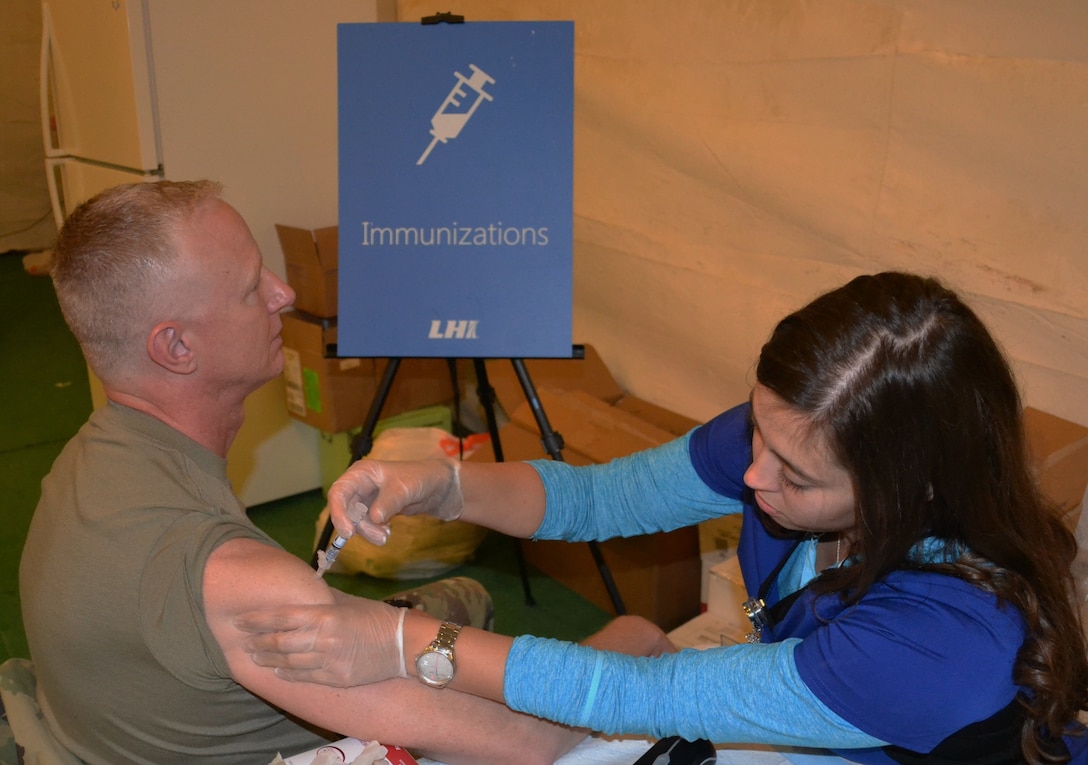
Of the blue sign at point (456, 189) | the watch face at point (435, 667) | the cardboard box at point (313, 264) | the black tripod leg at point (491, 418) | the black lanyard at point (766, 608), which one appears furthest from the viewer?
the cardboard box at point (313, 264)

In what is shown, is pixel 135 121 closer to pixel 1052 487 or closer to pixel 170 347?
pixel 170 347

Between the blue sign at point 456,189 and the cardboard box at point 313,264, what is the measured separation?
852mm

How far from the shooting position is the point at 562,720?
4.00ft

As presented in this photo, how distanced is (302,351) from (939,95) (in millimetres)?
2232

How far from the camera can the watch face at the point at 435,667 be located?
49.1 inches

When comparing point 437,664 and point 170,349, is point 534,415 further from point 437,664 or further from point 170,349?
point 437,664

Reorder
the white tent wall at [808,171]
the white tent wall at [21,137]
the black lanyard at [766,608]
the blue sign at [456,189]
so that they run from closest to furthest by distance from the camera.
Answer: the black lanyard at [766,608] < the white tent wall at [808,171] < the blue sign at [456,189] < the white tent wall at [21,137]

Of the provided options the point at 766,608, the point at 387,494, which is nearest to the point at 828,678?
the point at 766,608

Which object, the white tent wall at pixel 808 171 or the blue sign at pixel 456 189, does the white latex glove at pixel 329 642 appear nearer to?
the blue sign at pixel 456 189

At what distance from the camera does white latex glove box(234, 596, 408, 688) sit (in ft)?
3.94

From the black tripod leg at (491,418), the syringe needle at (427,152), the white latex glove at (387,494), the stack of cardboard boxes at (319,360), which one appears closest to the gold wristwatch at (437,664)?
the white latex glove at (387,494)

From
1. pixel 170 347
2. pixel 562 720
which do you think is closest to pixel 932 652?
pixel 562 720

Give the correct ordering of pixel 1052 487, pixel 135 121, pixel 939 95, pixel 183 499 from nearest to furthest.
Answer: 1. pixel 183 499
2. pixel 1052 487
3. pixel 939 95
4. pixel 135 121

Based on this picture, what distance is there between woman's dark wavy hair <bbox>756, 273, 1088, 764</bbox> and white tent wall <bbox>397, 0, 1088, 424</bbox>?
1183 millimetres
